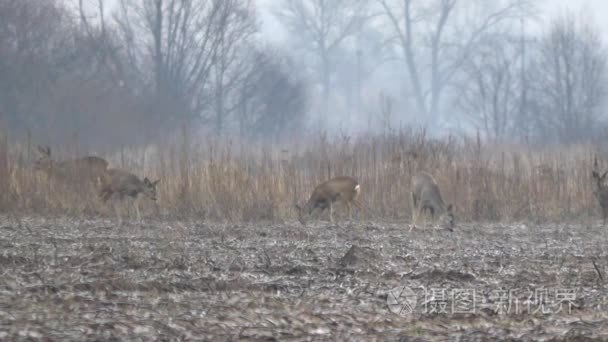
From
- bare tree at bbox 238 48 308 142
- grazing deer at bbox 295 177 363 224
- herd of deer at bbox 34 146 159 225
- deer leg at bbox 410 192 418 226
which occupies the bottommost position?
deer leg at bbox 410 192 418 226

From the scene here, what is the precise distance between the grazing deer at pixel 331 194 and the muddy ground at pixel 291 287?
2550mm

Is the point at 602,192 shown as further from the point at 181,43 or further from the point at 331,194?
the point at 181,43

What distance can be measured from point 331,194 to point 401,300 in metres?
7.81

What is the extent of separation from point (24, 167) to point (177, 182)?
1.80m

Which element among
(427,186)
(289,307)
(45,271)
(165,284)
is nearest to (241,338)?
(289,307)

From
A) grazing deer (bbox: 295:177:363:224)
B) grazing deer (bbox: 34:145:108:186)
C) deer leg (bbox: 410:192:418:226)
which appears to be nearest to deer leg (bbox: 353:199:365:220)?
grazing deer (bbox: 295:177:363:224)

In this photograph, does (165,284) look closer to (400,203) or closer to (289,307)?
(289,307)

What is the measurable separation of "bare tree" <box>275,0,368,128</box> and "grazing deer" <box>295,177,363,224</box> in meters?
69.1

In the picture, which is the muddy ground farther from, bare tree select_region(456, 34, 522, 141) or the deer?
bare tree select_region(456, 34, 522, 141)

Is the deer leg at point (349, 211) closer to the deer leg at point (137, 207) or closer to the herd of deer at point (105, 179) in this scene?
the herd of deer at point (105, 179)

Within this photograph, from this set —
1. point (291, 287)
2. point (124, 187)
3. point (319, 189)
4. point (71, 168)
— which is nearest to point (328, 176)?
point (319, 189)

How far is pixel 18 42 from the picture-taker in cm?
3466

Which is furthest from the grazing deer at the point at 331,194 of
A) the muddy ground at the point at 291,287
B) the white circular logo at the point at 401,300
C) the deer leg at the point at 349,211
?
the white circular logo at the point at 401,300

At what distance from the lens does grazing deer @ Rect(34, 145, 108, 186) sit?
50.5 ft
